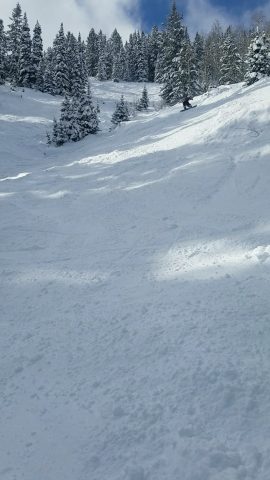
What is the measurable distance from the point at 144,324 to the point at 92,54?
79963 mm

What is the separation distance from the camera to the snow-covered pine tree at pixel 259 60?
2641 cm

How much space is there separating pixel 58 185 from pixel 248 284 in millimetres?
9820

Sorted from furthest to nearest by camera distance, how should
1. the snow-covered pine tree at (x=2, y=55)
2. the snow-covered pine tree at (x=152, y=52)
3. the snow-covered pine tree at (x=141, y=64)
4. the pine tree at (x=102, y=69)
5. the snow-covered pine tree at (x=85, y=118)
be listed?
the snow-covered pine tree at (x=152, y=52)
the snow-covered pine tree at (x=141, y=64)
the pine tree at (x=102, y=69)
the snow-covered pine tree at (x=2, y=55)
the snow-covered pine tree at (x=85, y=118)

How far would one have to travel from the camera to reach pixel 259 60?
26.6 m

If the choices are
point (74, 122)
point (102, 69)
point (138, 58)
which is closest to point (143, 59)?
point (138, 58)

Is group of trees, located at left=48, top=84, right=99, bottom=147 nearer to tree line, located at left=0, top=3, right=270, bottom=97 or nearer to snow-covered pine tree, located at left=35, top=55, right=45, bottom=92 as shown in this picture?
tree line, located at left=0, top=3, right=270, bottom=97

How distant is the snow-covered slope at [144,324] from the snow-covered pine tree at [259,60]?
1543 centimetres

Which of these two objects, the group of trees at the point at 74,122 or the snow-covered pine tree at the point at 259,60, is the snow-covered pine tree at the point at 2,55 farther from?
the snow-covered pine tree at the point at 259,60

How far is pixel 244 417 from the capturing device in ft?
13.2

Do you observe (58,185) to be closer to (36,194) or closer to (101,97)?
(36,194)

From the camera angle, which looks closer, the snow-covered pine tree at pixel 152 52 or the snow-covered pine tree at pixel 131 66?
the snow-covered pine tree at pixel 131 66

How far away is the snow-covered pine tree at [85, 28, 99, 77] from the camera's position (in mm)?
74688

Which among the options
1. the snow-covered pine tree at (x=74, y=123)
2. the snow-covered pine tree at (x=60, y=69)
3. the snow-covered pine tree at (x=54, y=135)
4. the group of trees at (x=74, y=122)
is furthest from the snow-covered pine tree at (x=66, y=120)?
the snow-covered pine tree at (x=60, y=69)

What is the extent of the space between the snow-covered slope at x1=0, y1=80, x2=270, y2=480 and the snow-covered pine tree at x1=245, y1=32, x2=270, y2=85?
15428 mm
